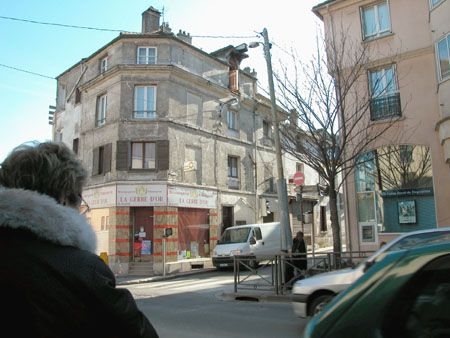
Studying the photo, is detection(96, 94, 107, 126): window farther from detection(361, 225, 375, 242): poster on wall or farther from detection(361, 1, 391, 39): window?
detection(361, 225, 375, 242): poster on wall

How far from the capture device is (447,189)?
1398 centimetres

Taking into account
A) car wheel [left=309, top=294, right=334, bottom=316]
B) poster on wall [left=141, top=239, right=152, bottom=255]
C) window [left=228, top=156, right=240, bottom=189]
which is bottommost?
car wheel [left=309, top=294, right=334, bottom=316]

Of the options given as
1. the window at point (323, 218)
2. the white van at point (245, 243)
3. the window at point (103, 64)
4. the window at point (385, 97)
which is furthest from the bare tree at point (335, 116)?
the window at point (323, 218)

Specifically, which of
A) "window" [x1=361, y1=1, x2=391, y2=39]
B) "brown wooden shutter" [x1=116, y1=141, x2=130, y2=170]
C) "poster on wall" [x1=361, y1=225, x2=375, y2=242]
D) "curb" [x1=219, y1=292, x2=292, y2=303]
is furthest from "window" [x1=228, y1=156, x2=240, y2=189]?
"curb" [x1=219, y1=292, x2=292, y2=303]

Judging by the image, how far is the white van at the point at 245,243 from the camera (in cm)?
2023

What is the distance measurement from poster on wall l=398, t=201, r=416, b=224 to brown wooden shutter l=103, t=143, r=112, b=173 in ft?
45.7

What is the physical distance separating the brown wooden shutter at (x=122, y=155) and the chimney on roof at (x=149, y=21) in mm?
7836

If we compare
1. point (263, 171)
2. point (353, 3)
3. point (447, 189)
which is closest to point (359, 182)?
point (447, 189)

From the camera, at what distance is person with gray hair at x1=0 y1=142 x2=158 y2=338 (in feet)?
4.71

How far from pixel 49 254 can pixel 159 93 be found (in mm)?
22010

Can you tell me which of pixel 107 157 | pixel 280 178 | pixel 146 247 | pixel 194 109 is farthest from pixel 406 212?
pixel 107 157

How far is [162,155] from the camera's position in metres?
22.4

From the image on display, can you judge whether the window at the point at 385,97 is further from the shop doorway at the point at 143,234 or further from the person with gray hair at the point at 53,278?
the person with gray hair at the point at 53,278

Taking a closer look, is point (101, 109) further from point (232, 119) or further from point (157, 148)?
point (232, 119)
